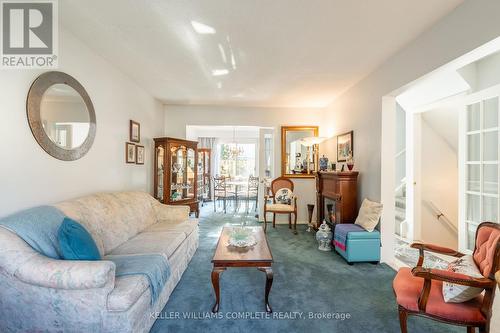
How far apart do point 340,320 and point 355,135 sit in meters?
2.74

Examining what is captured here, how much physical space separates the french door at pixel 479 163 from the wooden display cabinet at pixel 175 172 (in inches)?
170

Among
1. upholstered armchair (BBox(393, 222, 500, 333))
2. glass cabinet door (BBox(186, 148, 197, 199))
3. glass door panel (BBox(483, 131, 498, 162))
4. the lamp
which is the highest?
the lamp

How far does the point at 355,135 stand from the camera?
12.1ft

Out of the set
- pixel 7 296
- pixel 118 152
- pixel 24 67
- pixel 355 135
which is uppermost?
pixel 24 67

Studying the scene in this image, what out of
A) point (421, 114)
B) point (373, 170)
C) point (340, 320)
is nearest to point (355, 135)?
point (373, 170)

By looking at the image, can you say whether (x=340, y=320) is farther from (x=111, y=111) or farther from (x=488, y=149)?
(x=111, y=111)

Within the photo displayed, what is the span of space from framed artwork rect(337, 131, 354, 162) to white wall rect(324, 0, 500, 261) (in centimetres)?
11

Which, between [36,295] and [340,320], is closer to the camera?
[36,295]

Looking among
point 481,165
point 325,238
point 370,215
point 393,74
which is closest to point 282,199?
point 325,238

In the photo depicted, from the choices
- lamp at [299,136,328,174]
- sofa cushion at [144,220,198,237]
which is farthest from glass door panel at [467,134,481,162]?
sofa cushion at [144,220,198,237]

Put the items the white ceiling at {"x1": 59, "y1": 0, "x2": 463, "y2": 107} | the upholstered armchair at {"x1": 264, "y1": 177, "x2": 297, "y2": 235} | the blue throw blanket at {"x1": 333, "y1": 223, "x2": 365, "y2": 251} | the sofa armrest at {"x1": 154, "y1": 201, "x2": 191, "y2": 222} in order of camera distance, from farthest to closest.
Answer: the upholstered armchair at {"x1": 264, "y1": 177, "x2": 297, "y2": 235} < the sofa armrest at {"x1": 154, "y1": 201, "x2": 191, "y2": 222} < the blue throw blanket at {"x1": 333, "y1": 223, "x2": 365, "y2": 251} < the white ceiling at {"x1": 59, "y1": 0, "x2": 463, "y2": 107}

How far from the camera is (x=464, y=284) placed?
1.33 m

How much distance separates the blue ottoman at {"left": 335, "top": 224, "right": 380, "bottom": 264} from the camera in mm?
2906

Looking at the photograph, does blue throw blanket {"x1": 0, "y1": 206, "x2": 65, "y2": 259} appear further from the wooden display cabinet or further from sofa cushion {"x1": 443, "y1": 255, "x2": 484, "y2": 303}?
sofa cushion {"x1": 443, "y1": 255, "x2": 484, "y2": 303}
